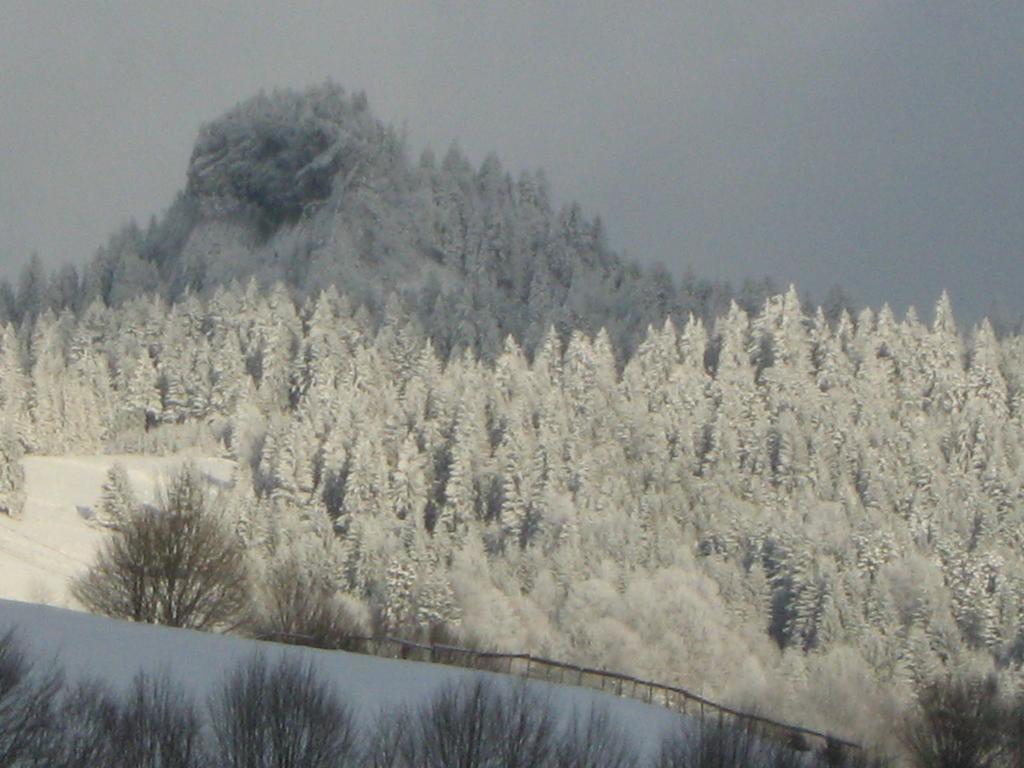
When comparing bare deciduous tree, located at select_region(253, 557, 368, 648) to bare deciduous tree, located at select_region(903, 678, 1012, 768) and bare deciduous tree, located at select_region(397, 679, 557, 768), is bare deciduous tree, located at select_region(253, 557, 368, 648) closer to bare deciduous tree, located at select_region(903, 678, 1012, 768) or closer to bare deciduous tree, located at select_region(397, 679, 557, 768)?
bare deciduous tree, located at select_region(903, 678, 1012, 768)

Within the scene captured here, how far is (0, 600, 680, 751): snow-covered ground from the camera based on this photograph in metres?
36.7

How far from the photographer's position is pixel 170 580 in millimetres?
64375

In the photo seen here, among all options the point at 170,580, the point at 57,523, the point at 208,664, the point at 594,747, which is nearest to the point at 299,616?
the point at 170,580

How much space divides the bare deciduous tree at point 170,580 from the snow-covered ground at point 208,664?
623 inches

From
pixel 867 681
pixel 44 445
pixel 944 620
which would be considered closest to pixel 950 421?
pixel 944 620

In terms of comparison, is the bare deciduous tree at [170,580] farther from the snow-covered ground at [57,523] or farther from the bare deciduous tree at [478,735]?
the bare deciduous tree at [478,735]

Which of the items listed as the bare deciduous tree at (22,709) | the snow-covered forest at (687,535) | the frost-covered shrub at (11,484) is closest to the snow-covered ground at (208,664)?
the bare deciduous tree at (22,709)

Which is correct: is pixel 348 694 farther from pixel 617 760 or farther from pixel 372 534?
pixel 372 534

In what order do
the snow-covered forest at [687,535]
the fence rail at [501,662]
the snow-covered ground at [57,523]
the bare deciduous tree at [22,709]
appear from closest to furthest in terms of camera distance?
the bare deciduous tree at [22,709] < the fence rail at [501,662] < the snow-covered ground at [57,523] < the snow-covered forest at [687,535]

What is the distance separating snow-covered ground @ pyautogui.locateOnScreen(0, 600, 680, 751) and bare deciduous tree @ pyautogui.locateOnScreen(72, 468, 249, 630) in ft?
51.9

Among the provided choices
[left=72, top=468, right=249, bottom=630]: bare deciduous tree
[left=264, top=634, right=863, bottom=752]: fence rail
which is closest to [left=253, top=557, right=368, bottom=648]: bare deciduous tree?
[left=264, top=634, right=863, bottom=752]: fence rail

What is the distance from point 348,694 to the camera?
121ft

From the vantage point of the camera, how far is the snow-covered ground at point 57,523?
366 feet

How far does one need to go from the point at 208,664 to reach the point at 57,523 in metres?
114
